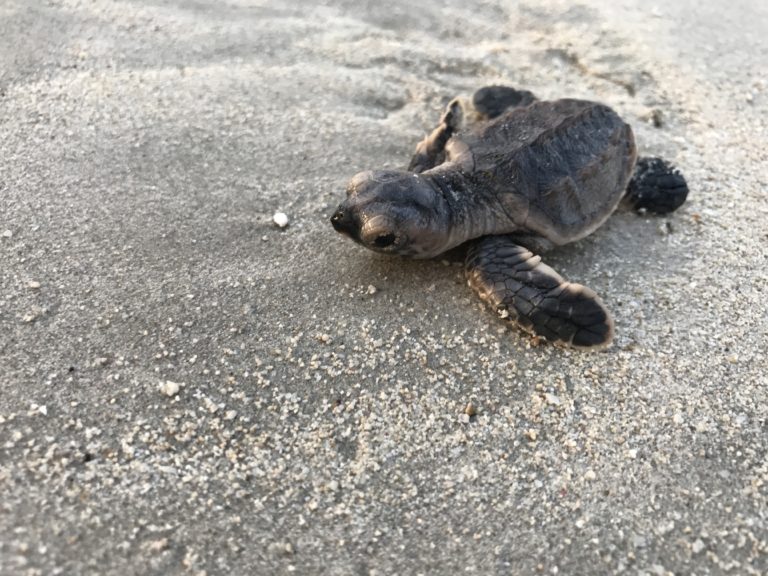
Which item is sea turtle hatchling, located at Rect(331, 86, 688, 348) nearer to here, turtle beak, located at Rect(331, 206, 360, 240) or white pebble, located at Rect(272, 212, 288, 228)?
turtle beak, located at Rect(331, 206, 360, 240)

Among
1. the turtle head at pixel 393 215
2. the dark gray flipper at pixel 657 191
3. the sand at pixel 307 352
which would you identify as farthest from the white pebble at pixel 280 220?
the dark gray flipper at pixel 657 191

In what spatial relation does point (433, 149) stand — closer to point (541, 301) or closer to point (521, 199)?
point (521, 199)

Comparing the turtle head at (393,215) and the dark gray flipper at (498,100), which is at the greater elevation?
the dark gray flipper at (498,100)

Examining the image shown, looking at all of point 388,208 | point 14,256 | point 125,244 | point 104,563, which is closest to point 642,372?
point 388,208

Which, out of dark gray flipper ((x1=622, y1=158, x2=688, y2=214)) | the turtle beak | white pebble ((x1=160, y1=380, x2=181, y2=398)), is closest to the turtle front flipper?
the turtle beak

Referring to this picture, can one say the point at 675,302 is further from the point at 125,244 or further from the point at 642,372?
the point at 125,244

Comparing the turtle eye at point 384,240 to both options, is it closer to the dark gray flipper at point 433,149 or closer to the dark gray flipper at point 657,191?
the dark gray flipper at point 433,149
